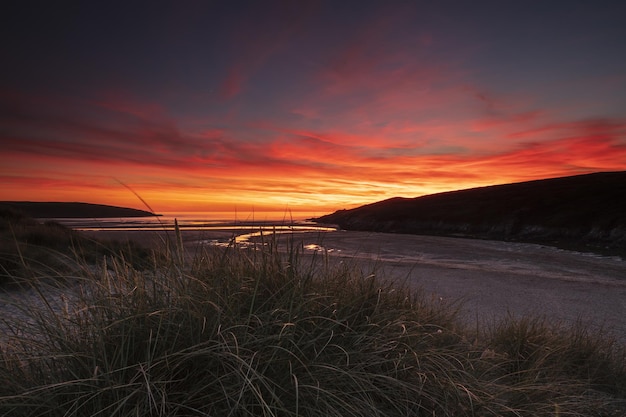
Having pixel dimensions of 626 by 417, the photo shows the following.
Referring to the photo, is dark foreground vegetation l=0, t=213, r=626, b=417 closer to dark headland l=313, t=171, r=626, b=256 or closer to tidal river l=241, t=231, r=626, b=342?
tidal river l=241, t=231, r=626, b=342

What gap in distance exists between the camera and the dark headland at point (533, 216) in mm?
31672

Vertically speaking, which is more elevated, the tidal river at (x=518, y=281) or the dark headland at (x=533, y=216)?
the dark headland at (x=533, y=216)

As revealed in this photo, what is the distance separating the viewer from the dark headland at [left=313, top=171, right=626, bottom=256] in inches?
1247

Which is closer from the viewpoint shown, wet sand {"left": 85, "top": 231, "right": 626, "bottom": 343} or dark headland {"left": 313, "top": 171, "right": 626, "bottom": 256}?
wet sand {"left": 85, "top": 231, "right": 626, "bottom": 343}

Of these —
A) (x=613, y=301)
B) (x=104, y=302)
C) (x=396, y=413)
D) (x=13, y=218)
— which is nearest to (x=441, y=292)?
(x=613, y=301)

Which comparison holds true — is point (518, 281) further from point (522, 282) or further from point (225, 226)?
point (225, 226)

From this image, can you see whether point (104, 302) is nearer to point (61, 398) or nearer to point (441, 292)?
point (61, 398)

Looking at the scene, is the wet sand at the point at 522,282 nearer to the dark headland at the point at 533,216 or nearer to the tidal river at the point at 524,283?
the tidal river at the point at 524,283

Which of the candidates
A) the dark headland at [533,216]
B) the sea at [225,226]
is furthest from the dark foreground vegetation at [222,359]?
the dark headland at [533,216]

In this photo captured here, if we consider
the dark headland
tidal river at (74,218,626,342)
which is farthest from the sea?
the dark headland

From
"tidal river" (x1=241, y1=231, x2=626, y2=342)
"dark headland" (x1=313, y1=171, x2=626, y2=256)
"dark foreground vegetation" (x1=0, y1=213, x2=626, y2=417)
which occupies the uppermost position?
"dark headland" (x1=313, y1=171, x2=626, y2=256)

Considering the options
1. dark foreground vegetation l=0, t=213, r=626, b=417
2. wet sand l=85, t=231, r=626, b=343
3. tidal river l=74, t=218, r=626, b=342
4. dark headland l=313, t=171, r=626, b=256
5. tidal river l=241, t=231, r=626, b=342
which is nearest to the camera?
dark foreground vegetation l=0, t=213, r=626, b=417

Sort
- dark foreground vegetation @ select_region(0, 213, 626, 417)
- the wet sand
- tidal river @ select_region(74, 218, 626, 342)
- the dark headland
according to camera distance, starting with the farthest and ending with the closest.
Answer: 1. the dark headland
2. the wet sand
3. tidal river @ select_region(74, 218, 626, 342)
4. dark foreground vegetation @ select_region(0, 213, 626, 417)

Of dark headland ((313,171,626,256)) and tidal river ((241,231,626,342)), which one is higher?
dark headland ((313,171,626,256))
